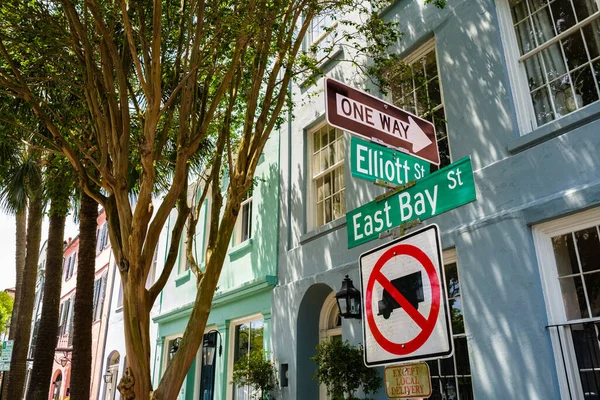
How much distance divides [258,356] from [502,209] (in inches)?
210

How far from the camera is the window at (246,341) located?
10.4 metres

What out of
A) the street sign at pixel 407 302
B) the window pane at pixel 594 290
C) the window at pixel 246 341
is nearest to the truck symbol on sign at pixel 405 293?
the street sign at pixel 407 302

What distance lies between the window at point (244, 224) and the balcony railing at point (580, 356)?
787 centimetres

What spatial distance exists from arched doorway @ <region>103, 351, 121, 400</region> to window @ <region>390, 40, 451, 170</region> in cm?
1440

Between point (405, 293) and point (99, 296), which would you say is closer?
point (405, 293)

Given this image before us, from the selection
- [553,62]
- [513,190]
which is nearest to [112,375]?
[513,190]

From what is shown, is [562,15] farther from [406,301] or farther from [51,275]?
[51,275]

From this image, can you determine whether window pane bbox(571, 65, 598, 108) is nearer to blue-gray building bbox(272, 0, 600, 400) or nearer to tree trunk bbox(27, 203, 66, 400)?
blue-gray building bbox(272, 0, 600, 400)

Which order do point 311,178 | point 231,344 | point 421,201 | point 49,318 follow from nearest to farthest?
point 421,201, point 311,178, point 231,344, point 49,318

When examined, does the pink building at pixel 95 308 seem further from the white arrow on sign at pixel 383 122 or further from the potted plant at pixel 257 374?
the white arrow on sign at pixel 383 122

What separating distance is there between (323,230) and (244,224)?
3.74m

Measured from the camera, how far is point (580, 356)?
209 inches

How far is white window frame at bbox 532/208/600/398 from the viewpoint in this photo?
527cm

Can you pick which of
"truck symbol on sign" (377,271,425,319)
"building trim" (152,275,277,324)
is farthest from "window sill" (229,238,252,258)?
"truck symbol on sign" (377,271,425,319)
